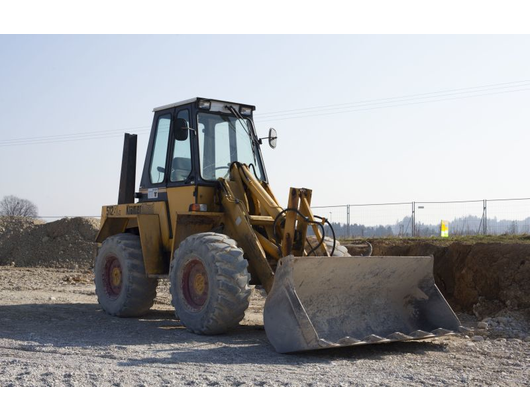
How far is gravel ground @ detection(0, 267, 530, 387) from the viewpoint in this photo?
5488mm

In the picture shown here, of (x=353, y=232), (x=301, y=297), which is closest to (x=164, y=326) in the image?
(x=301, y=297)

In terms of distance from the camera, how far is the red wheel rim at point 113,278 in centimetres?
1034

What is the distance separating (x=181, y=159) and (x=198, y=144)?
0.44 m

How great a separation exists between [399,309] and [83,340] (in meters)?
3.88

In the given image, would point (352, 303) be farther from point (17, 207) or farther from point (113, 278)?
point (17, 207)

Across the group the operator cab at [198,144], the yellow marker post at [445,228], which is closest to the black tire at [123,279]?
the operator cab at [198,144]

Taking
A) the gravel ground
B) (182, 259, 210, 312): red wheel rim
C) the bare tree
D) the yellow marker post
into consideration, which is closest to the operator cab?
(182, 259, 210, 312): red wheel rim

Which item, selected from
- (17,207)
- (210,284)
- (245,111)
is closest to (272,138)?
(245,111)

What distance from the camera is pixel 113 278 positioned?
34.5ft

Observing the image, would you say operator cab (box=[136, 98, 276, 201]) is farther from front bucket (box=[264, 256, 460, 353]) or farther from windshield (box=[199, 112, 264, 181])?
front bucket (box=[264, 256, 460, 353])

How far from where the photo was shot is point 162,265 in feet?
31.9

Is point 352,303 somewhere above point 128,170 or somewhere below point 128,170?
below

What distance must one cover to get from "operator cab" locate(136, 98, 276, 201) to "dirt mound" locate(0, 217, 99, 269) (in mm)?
11767
